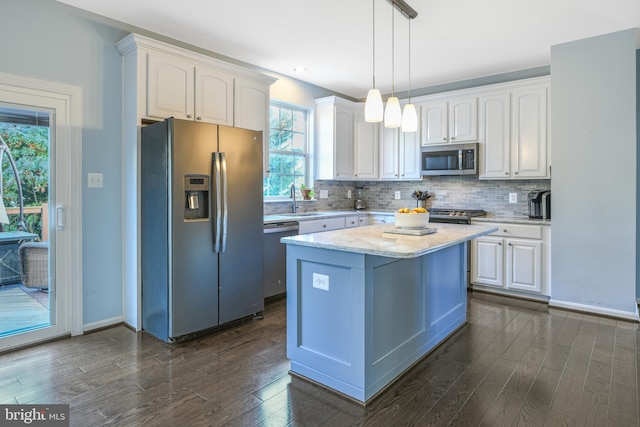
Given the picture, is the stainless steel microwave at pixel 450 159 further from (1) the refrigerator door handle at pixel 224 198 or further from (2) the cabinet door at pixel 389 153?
(1) the refrigerator door handle at pixel 224 198

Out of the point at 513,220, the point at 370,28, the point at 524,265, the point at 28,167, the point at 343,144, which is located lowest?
the point at 524,265

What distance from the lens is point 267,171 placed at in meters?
4.10

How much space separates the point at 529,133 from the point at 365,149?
206 cm

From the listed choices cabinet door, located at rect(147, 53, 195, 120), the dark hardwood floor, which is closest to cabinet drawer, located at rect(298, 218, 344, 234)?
the dark hardwood floor

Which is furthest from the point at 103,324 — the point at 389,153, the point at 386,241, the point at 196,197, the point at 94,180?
the point at 389,153

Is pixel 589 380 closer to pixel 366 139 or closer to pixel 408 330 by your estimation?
pixel 408 330

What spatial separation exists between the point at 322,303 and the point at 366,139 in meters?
3.58

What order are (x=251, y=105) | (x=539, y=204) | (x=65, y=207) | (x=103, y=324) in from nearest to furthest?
1. (x=65, y=207)
2. (x=103, y=324)
3. (x=251, y=105)
4. (x=539, y=204)

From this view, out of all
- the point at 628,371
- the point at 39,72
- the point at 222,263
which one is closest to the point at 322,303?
the point at 222,263

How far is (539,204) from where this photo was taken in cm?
414

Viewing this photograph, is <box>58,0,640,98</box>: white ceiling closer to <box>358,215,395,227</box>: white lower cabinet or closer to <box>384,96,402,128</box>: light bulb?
<box>384,96,402,128</box>: light bulb

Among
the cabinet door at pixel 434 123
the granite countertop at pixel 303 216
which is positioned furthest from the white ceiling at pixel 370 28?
the granite countertop at pixel 303 216

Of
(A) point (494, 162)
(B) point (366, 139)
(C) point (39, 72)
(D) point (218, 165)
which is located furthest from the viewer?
(B) point (366, 139)

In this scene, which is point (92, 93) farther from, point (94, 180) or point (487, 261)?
point (487, 261)
